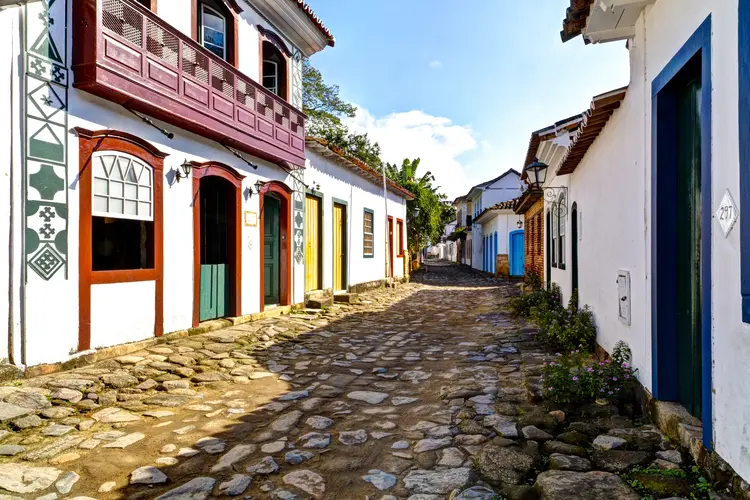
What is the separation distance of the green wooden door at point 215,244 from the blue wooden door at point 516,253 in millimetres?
16942

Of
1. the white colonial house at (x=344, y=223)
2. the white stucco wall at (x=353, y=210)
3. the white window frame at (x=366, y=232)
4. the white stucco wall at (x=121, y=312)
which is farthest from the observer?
the white window frame at (x=366, y=232)

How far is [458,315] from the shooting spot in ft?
35.1

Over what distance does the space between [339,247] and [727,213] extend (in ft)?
36.7

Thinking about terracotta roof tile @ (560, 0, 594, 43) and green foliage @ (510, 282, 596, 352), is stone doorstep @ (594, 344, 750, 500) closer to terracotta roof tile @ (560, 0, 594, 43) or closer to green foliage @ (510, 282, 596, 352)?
green foliage @ (510, 282, 596, 352)

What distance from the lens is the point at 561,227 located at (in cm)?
912

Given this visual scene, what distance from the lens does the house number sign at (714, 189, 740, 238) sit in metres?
2.29

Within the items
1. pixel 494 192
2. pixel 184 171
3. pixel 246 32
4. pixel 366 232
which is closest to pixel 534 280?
pixel 366 232

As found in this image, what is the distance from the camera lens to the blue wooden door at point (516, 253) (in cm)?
2270

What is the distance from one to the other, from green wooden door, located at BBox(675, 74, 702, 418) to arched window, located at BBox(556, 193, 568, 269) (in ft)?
17.9

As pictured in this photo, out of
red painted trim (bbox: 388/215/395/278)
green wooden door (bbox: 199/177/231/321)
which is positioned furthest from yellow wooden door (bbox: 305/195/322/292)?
red painted trim (bbox: 388/215/395/278)

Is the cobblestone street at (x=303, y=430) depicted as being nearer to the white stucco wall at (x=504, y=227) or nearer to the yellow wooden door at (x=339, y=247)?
the yellow wooden door at (x=339, y=247)

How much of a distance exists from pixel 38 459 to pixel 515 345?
5510mm

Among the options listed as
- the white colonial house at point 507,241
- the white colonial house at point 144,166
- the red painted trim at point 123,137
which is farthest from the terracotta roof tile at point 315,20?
the white colonial house at point 507,241

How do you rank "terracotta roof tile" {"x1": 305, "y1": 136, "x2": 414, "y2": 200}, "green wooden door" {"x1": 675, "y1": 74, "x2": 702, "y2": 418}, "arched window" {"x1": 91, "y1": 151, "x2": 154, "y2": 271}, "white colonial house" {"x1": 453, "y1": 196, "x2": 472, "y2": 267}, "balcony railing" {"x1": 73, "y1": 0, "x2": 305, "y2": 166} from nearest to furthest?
1. "green wooden door" {"x1": 675, "y1": 74, "x2": 702, "y2": 418}
2. "balcony railing" {"x1": 73, "y1": 0, "x2": 305, "y2": 166}
3. "arched window" {"x1": 91, "y1": 151, "x2": 154, "y2": 271}
4. "terracotta roof tile" {"x1": 305, "y1": 136, "x2": 414, "y2": 200}
5. "white colonial house" {"x1": 453, "y1": 196, "x2": 472, "y2": 267}
